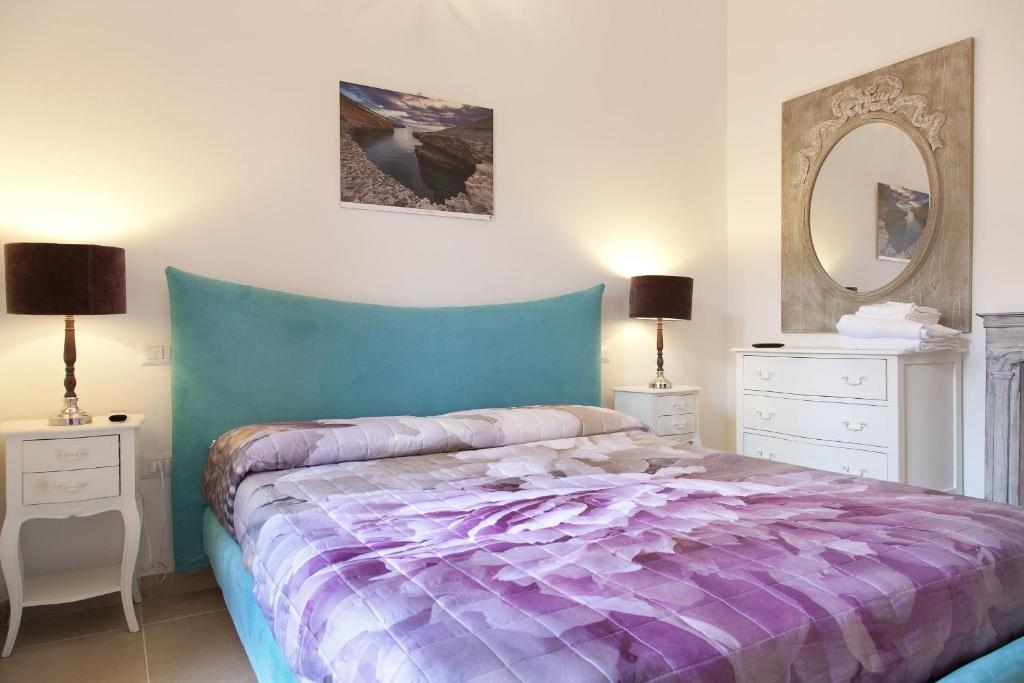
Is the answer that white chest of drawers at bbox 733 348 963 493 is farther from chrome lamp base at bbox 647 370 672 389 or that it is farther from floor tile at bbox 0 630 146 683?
floor tile at bbox 0 630 146 683

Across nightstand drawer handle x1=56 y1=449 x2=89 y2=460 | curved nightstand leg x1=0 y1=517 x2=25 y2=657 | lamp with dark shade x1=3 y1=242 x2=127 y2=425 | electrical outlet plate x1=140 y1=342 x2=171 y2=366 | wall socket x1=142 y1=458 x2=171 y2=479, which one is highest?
lamp with dark shade x1=3 y1=242 x2=127 y2=425

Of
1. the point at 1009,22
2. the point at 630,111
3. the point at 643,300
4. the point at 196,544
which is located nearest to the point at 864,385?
the point at 643,300

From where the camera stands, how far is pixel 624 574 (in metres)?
1.18

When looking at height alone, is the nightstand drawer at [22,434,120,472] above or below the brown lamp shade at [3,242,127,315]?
below

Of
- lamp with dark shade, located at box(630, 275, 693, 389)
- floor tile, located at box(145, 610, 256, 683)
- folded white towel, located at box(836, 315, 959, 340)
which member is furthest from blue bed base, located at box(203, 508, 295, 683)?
folded white towel, located at box(836, 315, 959, 340)

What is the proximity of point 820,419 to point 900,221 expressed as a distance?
1093 mm

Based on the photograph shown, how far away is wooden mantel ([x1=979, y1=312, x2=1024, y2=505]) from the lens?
8.84 ft

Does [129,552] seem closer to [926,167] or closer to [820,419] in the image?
[820,419]

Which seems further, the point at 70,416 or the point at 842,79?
the point at 842,79

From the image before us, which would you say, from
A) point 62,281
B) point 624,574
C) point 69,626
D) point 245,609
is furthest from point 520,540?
point 69,626

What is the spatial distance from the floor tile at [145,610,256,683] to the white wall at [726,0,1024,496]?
318 centimetres

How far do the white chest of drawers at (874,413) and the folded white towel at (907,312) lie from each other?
0.56ft

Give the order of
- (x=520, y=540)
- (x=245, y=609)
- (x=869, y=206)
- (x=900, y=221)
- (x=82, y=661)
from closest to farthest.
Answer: (x=520, y=540), (x=245, y=609), (x=82, y=661), (x=900, y=221), (x=869, y=206)

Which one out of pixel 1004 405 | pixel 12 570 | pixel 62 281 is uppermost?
pixel 62 281
